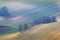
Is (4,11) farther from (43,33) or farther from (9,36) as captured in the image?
(43,33)

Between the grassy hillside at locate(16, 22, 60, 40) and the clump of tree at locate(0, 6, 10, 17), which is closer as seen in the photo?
the grassy hillside at locate(16, 22, 60, 40)

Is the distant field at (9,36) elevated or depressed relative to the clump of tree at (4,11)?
depressed

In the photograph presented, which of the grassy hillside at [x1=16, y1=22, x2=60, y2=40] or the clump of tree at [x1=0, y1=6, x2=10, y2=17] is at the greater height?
the clump of tree at [x1=0, y1=6, x2=10, y2=17]

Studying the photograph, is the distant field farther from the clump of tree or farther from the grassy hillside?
the clump of tree

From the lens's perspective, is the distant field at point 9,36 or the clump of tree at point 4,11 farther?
the clump of tree at point 4,11

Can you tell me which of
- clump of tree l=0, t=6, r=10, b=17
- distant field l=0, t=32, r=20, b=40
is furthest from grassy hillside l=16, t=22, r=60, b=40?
clump of tree l=0, t=6, r=10, b=17

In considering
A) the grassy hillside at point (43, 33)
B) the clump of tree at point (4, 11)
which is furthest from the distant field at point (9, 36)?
the clump of tree at point (4, 11)

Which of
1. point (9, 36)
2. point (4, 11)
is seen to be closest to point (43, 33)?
point (9, 36)

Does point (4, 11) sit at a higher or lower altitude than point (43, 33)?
higher

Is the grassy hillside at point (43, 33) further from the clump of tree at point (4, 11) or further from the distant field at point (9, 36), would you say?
the clump of tree at point (4, 11)
